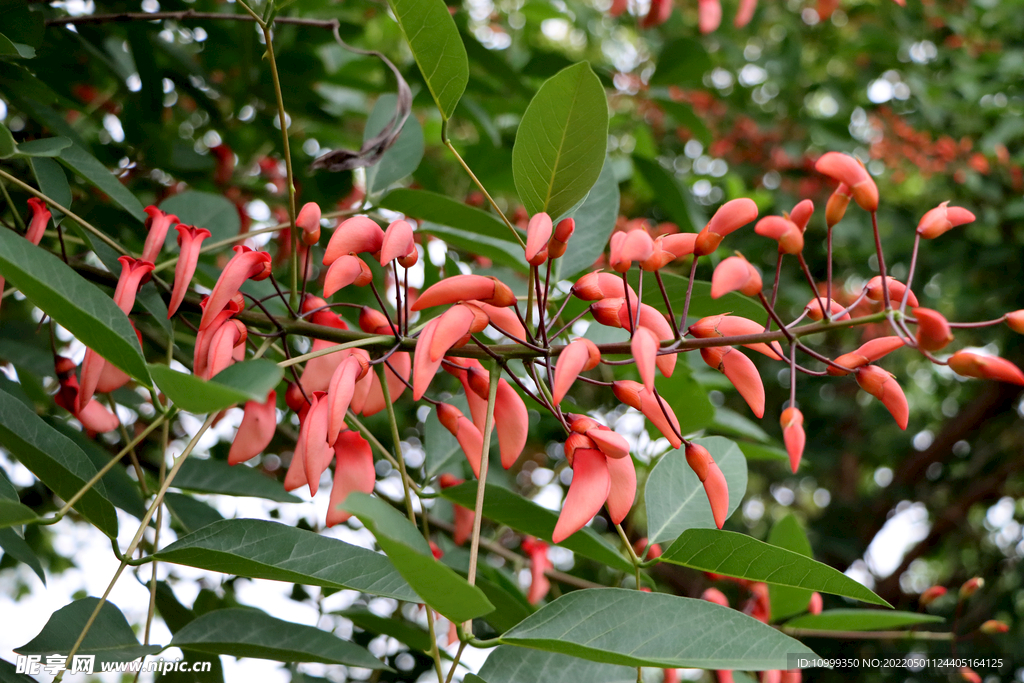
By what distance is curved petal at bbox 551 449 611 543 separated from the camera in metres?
0.55

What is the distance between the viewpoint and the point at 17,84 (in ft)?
2.94

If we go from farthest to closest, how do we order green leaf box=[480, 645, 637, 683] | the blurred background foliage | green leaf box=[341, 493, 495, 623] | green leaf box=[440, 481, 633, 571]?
the blurred background foliage → green leaf box=[440, 481, 633, 571] → green leaf box=[480, 645, 637, 683] → green leaf box=[341, 493, 495, 623]

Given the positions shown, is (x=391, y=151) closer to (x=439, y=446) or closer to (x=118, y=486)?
(x=439, y=446)

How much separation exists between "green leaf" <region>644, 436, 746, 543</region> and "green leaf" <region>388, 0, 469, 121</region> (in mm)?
456

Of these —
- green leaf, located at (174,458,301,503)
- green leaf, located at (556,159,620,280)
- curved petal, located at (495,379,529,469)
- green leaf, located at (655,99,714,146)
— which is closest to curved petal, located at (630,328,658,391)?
curved petal, located at (495,379,529,469)

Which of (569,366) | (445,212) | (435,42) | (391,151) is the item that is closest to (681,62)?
(391,151)

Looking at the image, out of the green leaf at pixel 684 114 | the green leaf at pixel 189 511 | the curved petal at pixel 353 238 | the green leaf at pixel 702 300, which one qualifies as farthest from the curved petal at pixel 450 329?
the green leaf at pixel 684 114

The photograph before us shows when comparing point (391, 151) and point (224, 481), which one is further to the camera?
point (391, 151)

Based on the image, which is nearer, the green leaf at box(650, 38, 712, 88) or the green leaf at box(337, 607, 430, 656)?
the green leaf at box(337, 607, 430, 656)

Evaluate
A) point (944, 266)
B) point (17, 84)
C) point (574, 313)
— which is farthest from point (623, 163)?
point (944, 266)

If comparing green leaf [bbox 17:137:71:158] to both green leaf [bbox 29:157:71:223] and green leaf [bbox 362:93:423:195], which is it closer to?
green leaf [bbox 29:157:71:223]

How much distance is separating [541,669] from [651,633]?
0.51ft

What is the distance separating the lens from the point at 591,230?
0.91m

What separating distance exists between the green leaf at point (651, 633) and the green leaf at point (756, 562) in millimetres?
78
